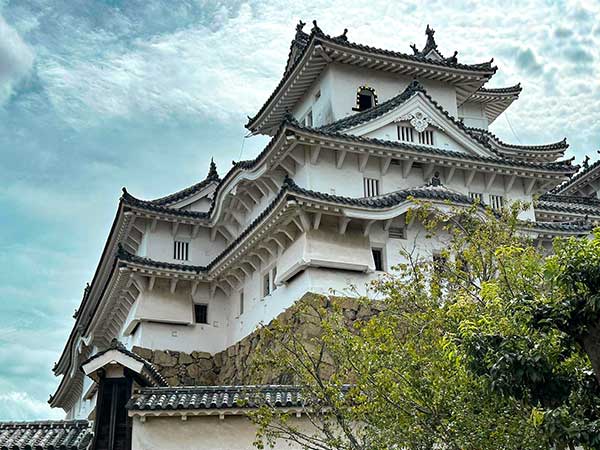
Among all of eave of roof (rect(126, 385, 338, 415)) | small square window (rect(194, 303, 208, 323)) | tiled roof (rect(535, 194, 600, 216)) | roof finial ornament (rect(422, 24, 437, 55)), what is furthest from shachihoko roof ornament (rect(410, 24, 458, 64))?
eave of roof (rect(126, 385, 338, 415))

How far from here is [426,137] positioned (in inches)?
1039

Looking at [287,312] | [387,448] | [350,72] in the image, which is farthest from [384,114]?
[387,448]

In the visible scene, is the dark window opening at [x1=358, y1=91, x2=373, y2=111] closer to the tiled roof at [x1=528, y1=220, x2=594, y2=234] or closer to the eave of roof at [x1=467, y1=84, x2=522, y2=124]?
the eave of roof at [x1=467, y1=84, x2=522, y2=124]

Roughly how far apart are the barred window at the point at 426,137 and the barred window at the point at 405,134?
30 centimetres

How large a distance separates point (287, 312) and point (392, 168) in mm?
6592

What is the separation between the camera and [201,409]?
1438 cm

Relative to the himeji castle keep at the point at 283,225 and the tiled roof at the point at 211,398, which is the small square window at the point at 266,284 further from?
the tiled roof at the point at 211,398

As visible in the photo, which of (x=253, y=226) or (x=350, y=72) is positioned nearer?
(x=253, y=226)

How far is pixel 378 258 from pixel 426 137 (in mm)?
5536

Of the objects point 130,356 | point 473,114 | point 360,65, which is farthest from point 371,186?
point 473,114

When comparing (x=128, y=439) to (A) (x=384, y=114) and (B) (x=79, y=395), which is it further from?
(B) (x=79, y=395)

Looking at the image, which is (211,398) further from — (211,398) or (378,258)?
(378,258)

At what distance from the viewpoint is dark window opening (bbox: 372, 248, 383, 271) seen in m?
23.2

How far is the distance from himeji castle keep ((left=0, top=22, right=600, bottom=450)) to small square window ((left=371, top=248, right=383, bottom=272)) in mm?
78
